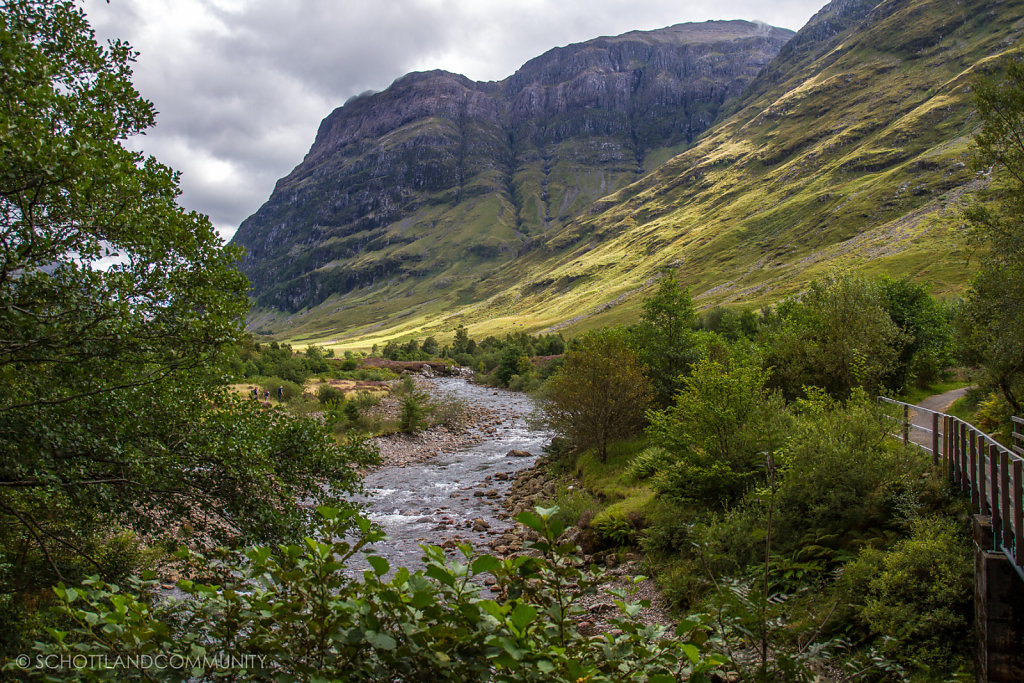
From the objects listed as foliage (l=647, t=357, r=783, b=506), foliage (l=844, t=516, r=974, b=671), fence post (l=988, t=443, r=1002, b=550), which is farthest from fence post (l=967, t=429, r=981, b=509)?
foliage (l=647, t=357, r=783, b=506)

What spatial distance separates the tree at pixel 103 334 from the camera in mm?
7270

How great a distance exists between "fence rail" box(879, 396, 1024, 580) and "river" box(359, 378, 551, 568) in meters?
11.9

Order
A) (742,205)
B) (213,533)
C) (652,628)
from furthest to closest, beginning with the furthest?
(742,205), (213,533), (652,628)

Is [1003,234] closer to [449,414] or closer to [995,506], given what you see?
[995,506]

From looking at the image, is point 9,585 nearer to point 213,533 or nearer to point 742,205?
point 213,533

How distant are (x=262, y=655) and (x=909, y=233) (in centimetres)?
15669

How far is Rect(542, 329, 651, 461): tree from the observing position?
2909cm

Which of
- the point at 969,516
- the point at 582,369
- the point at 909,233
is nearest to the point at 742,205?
the point at 909,233

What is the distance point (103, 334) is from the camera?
7.76m

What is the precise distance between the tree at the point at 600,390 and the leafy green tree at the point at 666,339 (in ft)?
10.1

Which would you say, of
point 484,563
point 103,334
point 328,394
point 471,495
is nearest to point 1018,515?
point 484,563

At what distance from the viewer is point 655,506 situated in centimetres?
2042

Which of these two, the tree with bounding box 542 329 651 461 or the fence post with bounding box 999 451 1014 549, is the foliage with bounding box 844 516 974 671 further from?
the tree with bounding box 542 329 651 461

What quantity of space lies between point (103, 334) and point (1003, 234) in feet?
84.6
